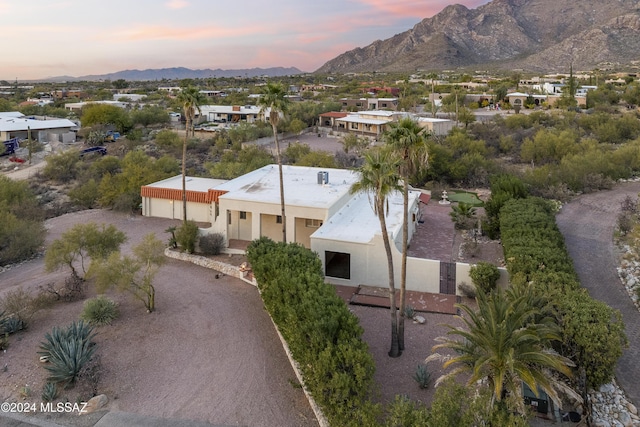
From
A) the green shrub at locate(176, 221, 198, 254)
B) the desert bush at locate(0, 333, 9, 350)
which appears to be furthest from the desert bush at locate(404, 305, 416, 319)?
the desert bush at locate(0, 333, 9, 350)

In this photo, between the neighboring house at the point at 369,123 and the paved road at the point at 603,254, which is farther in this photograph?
the neighboring house at the point at 369,123

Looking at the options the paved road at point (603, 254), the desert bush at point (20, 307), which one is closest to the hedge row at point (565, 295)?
the paved road at point (603, 254)

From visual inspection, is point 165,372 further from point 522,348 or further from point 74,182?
point 74,182

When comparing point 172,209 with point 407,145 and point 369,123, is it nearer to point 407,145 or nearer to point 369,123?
point 407,145

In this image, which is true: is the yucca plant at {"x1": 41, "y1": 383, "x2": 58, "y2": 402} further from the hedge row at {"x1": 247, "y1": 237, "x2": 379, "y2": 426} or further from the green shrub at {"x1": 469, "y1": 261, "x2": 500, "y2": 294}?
the green shrub at {"x1": 469, "y1": 261, "x2": 500, "y2": 294}

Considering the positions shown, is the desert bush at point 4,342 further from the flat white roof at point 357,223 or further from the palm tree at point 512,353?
the palm tree at point 512,353

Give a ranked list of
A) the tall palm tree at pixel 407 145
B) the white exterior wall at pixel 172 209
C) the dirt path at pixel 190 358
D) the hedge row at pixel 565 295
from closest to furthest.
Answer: the hedge row at pixel 565 295, the dirt path at pixel 190 358, the tall palm tree at pixel 407 145, the white exterior wall at pixel 172 209

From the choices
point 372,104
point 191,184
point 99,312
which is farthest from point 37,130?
point 99,312
